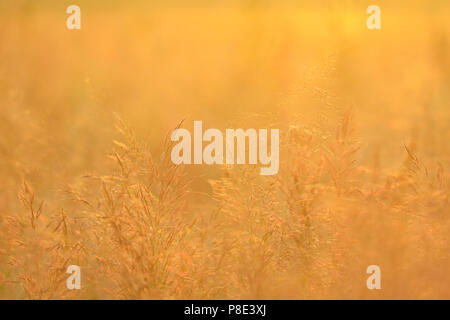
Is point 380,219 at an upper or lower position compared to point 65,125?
lower

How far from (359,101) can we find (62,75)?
3.54 metres

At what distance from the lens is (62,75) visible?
20.8ft

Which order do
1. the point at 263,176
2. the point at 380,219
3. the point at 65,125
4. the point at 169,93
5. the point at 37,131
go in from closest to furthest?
the point at 380,219 < the point at 263,176 < the point at 37,131 < the point at 65,125 < the point at 169,93

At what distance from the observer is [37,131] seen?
3.54 metres

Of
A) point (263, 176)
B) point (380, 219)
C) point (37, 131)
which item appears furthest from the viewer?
point (37, 131)
